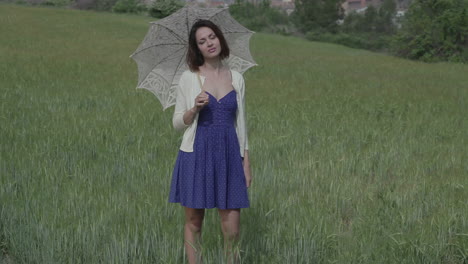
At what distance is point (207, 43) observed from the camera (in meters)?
3.08

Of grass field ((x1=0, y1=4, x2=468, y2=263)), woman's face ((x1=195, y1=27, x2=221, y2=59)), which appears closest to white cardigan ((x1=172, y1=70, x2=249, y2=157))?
woman's face ((x1=195, y1=27, x2=221, y2=59))

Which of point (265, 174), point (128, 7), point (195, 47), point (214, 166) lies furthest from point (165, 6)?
point (214, 166)

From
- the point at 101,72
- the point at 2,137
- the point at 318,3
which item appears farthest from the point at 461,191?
the point at 318,3

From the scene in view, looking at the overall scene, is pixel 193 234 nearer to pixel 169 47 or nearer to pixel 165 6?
pixel 169 47

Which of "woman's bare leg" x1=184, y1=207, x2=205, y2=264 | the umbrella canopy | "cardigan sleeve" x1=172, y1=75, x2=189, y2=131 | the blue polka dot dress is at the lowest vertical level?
"woman's bare leg" x1=184, y1=207, x2=205, y2=264

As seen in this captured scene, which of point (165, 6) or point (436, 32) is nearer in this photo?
point (436, 32)

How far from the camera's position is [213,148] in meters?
3.03

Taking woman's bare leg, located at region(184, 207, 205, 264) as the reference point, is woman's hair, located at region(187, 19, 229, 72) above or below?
above

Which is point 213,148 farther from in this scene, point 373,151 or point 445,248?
point 373,151

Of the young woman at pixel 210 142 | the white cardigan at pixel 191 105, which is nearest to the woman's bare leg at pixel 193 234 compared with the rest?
the young woman at pixel 210 142

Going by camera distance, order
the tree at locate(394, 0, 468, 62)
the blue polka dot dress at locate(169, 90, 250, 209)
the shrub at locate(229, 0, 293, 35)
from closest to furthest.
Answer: the blue polka dot dress at locate(169, 90, 250, 209)
the tree at locate(394, 0, 468, 62)
the shrub at locate(229, 0, 293, 35)

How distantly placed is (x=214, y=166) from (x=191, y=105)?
0.34 meters

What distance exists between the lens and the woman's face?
3.08 m

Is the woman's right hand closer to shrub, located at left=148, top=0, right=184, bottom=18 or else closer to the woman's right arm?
the woman's right arm
